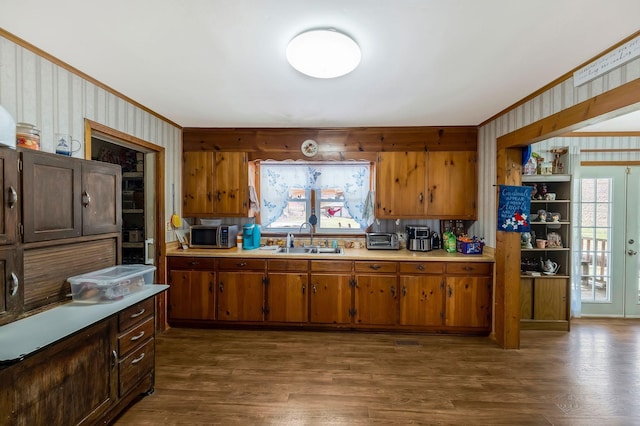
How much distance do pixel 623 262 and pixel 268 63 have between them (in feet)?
16.0

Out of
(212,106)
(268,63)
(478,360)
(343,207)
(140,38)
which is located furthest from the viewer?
(343,207)

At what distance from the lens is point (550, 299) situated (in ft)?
11.2

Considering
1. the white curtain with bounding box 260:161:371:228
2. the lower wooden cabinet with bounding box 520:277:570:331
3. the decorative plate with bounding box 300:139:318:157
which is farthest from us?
the white curtain with bounding box 260:161:371:228

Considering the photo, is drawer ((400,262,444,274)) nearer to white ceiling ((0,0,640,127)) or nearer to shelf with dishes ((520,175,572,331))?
shelf with dishes ((520,175,572,331))

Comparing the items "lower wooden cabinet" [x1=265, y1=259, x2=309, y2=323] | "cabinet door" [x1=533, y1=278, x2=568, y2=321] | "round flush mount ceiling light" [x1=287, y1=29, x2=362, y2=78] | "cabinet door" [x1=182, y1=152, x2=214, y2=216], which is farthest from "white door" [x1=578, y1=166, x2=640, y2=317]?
"cabinet door" [x1=182, y1=152, x2=214, y2=216]

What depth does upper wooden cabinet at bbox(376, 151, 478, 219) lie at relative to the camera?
3496 millimetres

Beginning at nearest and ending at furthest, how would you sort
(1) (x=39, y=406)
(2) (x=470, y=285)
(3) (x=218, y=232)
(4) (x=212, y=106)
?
(1) (x=39, y=406), (4) (x=212, y=106), (2) (x=470, y=285), (3) (x=218, y=232)

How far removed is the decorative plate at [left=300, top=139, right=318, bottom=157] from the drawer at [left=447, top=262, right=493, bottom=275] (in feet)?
6.78

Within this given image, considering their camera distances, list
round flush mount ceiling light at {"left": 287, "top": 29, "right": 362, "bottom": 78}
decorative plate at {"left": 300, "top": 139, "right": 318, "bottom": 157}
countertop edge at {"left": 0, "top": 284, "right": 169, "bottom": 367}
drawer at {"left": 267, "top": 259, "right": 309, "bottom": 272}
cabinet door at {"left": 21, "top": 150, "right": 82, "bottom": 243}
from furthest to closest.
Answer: decorative plate at {"left": 300, "top": 139, "right": 318, "bottom": 157}
drawer at {"left": 267, "top": 259, "right": 309, "bottom": 272}
round flush mount ceiling light at {"left": 287, "top": 29, "right": 362, "bottom": 78}
cabinet door at {"left": 21, "top": 150, "right": 82, "bottom": 243}
countertop edge at {"left": 0, "top": 284, "right": 169, "bottom": 367}

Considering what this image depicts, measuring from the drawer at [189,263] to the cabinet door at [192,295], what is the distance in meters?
0.06

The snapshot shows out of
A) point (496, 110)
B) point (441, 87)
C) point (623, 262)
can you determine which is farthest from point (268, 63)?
point (623, 262)

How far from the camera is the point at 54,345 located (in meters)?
1.36

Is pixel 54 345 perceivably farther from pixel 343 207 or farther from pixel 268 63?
pixel 343 207

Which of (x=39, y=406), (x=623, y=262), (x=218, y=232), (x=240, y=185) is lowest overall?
(x=39, y=406)
